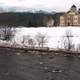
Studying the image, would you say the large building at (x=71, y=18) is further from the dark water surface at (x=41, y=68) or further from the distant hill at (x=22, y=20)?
the dark water surface at (x=41, y=68)

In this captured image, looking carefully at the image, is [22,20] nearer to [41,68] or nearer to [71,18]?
[71,18]

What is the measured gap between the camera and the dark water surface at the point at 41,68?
17.6 meters

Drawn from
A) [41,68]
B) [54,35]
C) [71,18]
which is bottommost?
[41,68]

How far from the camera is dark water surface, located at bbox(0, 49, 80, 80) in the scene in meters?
17.6

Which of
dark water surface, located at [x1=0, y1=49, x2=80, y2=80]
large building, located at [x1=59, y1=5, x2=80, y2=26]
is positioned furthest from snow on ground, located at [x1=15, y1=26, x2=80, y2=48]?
large building, located at [x1=59, y1=5, x2=80, y2=26]

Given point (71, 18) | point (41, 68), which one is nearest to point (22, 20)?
point (71, 18)

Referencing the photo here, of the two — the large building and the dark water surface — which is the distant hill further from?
the dark water surface

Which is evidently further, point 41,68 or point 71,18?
point 71,18

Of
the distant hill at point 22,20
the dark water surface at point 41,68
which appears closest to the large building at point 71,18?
the distant hill at point 22,20

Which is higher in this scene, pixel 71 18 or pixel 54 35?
pixel 71 18

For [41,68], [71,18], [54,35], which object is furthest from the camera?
[71,18]

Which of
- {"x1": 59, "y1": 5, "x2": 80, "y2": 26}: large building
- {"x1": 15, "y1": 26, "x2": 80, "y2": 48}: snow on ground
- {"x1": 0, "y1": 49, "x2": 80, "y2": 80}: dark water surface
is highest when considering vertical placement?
{"x1": 59, "y1": 5, "x2": 80, "y2": 26}: large building

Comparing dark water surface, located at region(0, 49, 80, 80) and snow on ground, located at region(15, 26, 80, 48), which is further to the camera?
snow on ground, located at region(15, 26, 80, 48)

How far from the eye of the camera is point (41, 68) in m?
20.1
